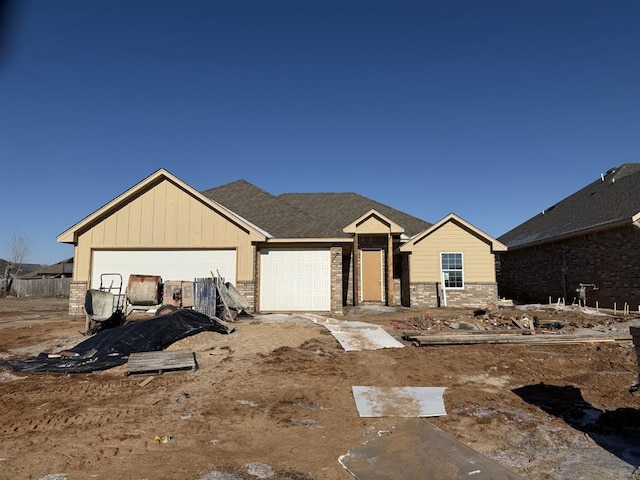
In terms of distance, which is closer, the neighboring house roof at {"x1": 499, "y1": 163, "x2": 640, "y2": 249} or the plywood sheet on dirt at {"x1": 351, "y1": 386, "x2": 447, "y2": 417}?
the plywood sheet on dirt at {"x1": 351, "y1": 386, "x2": 447, "y2": 417}

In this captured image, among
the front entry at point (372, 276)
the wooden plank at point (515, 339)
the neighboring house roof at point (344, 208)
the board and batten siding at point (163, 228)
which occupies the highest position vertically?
the neighboring house roof at point (344, 208)

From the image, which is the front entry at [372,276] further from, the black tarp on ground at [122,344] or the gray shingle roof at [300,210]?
the black tarp on ground at [122,344]

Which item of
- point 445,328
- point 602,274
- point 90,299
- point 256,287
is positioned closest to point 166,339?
point 90,299

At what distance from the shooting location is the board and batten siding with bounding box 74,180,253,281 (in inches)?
599

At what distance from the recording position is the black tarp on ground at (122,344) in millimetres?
7594

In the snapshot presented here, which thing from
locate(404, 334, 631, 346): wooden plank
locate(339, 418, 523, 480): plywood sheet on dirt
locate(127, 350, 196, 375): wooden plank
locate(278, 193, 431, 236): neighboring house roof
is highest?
locate(278, 193, 431, 236): neighboring house roof

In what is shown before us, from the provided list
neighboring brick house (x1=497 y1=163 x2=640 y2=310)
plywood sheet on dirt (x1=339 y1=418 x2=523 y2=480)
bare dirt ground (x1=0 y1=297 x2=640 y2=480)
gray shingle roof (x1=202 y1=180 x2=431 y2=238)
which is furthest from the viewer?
gray shingle roof (x1=202 y1=180 x2=431 y2=238)

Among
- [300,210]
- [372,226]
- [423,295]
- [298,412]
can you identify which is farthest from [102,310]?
[423,295]

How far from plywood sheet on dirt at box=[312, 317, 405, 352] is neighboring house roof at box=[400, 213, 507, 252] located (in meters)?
6.91

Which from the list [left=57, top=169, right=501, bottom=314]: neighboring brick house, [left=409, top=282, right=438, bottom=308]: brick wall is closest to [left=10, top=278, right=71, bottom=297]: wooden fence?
[left=57, top=169, right=501, bottom=314]: neighboring brick house

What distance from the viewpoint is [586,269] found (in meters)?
16.9

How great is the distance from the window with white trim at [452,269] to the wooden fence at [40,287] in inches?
1311

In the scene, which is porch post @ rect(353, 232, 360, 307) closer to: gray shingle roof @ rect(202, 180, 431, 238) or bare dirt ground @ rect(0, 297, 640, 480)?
gray shingle roof @ rect(202, 180, 431, 238)

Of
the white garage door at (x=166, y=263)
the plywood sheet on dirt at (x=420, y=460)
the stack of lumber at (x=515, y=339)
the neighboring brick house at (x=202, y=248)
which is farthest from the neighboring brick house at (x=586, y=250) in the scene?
the white garage door at (x=166, y=263)
